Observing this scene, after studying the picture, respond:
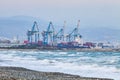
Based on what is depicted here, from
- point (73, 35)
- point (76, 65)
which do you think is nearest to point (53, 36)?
point (73, 35)

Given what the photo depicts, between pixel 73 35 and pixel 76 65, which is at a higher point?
pixel 73 35

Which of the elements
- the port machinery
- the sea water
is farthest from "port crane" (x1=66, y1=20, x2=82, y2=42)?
the sea water

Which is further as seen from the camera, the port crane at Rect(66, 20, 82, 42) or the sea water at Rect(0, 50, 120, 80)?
the port crane at Rect(66, 20, 82, 42)

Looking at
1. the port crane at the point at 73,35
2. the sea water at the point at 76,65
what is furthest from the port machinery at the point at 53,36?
the sea water at the point at 76,65

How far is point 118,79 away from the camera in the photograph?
26.8 meters

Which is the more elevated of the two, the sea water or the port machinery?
the port machinery

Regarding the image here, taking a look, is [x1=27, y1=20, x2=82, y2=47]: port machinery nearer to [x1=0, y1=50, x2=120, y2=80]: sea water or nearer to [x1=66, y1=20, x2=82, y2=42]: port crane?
[x1=66, y1=20, x2=82, y2=42]: port crane

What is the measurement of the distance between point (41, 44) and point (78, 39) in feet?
45.2

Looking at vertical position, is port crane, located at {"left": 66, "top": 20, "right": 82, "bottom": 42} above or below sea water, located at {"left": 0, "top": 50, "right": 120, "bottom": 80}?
above

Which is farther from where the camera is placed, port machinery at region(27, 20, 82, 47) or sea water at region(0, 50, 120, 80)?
port machinery at region(27, 20, 82, 47)

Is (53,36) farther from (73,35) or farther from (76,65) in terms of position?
(76,65)

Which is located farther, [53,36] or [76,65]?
[53,36]

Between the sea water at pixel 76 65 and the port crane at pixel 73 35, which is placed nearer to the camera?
the sea water at pixel 76 65

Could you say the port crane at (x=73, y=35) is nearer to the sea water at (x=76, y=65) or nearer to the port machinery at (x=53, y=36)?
the port machinery at (x=53, y=36)
